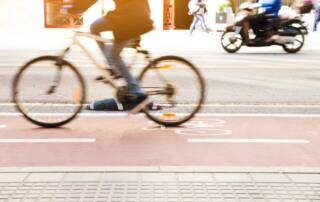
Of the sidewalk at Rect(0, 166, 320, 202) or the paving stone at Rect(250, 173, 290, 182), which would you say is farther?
the paving stone at Rect(250, 173, 290, 182)

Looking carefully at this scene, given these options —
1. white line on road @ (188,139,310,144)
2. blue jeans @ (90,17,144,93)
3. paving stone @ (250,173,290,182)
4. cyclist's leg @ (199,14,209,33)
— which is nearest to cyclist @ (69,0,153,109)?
blue jeans @ (90,17,144,93)

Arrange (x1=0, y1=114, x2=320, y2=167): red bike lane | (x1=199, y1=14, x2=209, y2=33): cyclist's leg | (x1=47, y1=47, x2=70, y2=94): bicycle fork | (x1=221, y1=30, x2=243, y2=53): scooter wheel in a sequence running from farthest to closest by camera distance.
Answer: (x1=199, y1=14, x2=209, y2=33): cyclist's leg → (x1=221, y1=30, x2=243, y2=53): scooter wheel → (x1=47, y1=47, x2=70, y2=94): bicycle fork → (x1=0, y1=114, x2=320, y2=167): red bike lane

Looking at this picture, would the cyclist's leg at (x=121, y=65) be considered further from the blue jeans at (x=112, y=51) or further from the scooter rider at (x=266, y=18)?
the scooter rider at (x=266, y=18)

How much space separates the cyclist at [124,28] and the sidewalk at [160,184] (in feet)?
4.69

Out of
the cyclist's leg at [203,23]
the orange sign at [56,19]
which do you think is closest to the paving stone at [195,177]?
the cyclist's leg at [203,23]

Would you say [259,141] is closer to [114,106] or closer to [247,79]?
[114,106]

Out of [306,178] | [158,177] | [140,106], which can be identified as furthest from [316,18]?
[158,177]

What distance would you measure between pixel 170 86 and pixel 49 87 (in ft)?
4.17

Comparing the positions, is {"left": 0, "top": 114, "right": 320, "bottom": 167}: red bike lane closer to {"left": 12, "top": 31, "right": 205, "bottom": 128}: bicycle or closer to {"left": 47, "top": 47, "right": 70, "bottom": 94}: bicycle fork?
{"left": 12, "top": 31, "right": 205, "bottom": 128}: bicycle

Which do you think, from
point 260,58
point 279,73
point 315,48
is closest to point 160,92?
point 279,73

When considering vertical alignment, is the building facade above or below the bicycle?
above

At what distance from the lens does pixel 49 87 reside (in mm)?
5824

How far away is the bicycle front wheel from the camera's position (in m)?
5.62

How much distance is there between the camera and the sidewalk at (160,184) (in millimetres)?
3686
